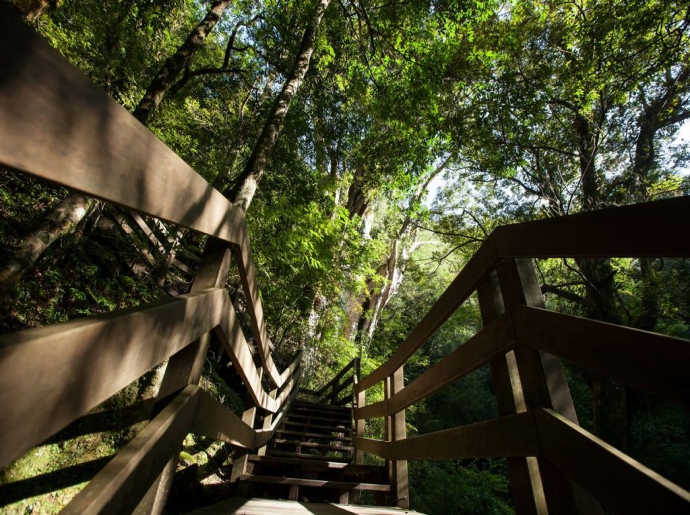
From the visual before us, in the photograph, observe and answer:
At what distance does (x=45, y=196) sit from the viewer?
3949 millimetres

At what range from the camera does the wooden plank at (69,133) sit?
1.28ft

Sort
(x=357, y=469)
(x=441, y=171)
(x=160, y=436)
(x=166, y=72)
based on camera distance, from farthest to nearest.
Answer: (x=441, y=171) → (x=166, y=72) → (x=357, y=469) → (x=160, y=436)

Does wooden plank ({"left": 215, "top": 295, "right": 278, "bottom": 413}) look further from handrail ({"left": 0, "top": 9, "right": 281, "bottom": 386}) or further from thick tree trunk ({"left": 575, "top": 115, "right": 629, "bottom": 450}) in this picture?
thick tree trunk ({"left": 575, "top": 115, "right": 629, "bottom": 450})

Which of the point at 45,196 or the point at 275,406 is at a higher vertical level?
the point at 45,196

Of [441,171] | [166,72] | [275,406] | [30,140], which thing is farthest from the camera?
[441,171]

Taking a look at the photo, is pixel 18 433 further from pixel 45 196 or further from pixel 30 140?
pixel 45 196

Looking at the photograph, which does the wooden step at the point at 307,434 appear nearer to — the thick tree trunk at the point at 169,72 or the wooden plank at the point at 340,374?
the wooden plank at the point at 340,374

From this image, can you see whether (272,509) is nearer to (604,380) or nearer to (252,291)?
(252,291)

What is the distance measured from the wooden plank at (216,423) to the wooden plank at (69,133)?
810 millimetres

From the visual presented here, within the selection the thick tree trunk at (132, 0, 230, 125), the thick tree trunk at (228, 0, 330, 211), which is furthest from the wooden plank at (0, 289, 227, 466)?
the thick tree trunk at (132, 0, 230, 125)

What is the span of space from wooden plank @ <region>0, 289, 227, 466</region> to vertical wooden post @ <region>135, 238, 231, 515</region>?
0.94ft

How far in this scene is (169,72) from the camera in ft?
12.8

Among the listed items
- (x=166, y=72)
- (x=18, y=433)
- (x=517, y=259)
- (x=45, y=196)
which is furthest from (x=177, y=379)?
(x=45, y=196)

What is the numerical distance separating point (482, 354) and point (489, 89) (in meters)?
6.44
